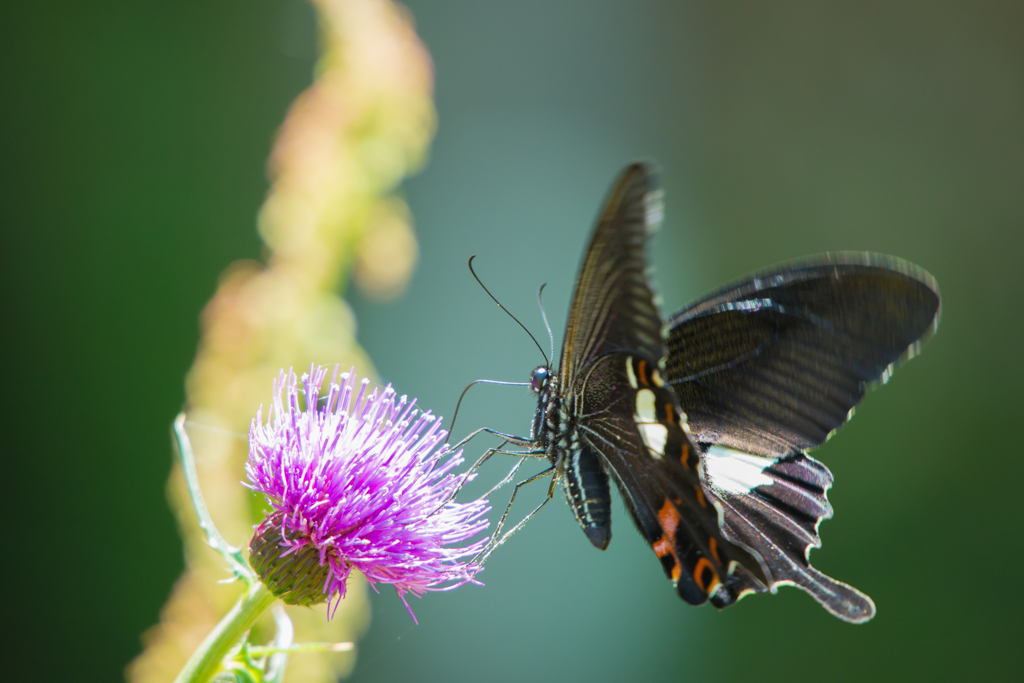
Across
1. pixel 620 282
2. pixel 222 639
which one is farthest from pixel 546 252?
pixel 222 639

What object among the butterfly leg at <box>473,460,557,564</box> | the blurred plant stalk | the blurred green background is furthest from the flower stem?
the blurred green background

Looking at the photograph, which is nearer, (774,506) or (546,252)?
(774,506)

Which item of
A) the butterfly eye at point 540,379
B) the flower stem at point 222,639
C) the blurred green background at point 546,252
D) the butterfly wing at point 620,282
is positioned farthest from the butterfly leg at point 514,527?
the blurred green background at point 546,252

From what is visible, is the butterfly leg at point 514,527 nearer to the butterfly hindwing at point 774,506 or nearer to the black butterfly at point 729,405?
the black butterfly at point 729,405

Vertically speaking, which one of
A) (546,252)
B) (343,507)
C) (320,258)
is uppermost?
(546,252)

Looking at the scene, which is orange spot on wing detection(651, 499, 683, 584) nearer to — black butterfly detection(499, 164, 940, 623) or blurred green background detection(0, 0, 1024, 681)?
black butterfly detection(499, 164, 940, 623)

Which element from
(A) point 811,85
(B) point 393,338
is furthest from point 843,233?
(B) point 393,338

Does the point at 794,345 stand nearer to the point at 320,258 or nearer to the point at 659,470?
the point at 659,470
